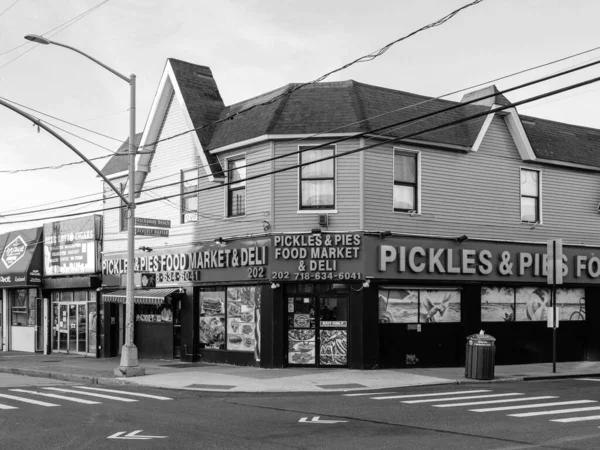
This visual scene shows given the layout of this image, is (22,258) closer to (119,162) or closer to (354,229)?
(119,162)

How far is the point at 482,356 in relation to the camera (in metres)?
20.1

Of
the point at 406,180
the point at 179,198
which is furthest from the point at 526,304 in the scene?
the point at 179,198

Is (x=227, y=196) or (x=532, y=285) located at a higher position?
(x=227, y=196)

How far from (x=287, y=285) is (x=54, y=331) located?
48.0ft

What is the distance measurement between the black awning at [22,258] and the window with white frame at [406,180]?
17.6 m

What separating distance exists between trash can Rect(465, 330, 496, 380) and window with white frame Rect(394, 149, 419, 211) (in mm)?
Result: 5153

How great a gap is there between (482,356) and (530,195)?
27.7 feet

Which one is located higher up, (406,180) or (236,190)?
(406,180)

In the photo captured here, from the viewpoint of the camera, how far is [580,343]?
88.9ft

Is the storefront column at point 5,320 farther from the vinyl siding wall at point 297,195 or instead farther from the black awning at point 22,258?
the vinyl siding wall at point 297,195

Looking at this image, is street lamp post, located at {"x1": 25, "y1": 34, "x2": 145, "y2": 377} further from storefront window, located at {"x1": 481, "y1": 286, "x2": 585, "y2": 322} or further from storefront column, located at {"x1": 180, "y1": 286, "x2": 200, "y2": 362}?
storefront window, located at {"x1": 481, "y1": 286, "x2": 585, "y2": 322}

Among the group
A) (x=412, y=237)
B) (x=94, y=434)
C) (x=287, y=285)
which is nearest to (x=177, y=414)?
(x=94, y=434)

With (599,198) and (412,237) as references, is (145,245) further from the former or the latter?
(599,198)

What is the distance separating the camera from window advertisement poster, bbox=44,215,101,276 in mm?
31078
